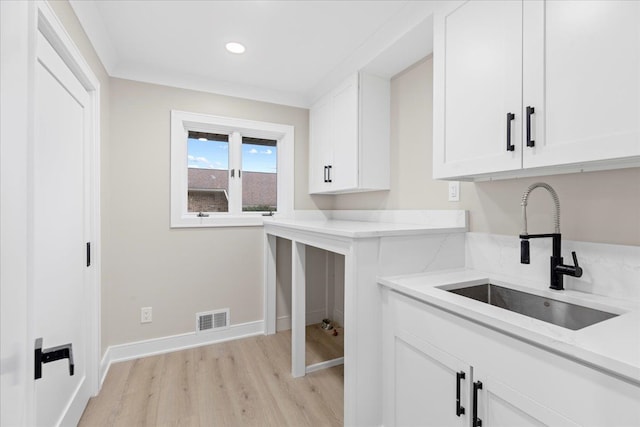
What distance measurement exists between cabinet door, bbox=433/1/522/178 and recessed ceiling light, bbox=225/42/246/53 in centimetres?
133

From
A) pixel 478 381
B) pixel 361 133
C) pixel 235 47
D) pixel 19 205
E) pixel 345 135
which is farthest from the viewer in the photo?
pixel 345 135

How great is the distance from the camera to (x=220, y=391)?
82.4 inches

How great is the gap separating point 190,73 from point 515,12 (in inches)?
94.3

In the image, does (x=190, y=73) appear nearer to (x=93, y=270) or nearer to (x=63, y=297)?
(x=93, y=270)

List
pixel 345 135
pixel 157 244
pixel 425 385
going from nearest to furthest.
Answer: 1. pixel 425 385
2. pixel 345 135
3. pixel 157 244

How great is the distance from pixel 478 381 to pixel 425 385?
0.29 meters

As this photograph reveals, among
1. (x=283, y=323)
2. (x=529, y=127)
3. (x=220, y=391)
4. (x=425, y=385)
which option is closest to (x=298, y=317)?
(x=220, y=391)

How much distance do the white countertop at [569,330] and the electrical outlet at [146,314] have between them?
211 cm

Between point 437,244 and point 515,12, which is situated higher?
point 515,12

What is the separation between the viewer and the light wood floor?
1.83m

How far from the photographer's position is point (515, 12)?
1269 millimetres

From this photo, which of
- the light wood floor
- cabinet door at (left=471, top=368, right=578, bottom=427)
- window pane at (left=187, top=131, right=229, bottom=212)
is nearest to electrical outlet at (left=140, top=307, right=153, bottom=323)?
the light wood floor

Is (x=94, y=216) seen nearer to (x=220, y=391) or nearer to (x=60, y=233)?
(x=60, y=233)

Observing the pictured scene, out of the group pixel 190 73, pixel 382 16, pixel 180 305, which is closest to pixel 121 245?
pixel 180 305
